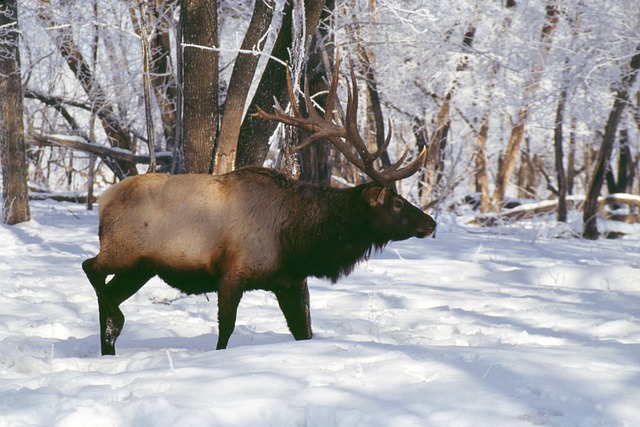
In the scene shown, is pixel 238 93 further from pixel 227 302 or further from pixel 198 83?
pixel 227 302

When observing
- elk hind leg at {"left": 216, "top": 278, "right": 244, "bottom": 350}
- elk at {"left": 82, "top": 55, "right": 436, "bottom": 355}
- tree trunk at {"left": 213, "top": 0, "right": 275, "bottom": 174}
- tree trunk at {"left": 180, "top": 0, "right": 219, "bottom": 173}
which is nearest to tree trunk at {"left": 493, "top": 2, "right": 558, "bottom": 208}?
tree trunk at {"left": 213, "top": 0, "right": 275, "bottom": 174}

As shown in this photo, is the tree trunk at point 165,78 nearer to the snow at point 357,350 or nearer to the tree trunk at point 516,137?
the snow at point 357,350

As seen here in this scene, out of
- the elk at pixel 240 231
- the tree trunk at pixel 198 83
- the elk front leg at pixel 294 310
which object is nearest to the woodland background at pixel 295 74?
the tree trunk at pixel 198 83

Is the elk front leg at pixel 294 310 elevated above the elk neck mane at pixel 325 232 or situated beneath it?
situated beneath

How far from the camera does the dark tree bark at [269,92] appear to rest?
639 cm

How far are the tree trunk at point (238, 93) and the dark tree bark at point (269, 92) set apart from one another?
0.11 metres

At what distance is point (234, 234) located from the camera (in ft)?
15.8

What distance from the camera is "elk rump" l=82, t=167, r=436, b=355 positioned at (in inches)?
189

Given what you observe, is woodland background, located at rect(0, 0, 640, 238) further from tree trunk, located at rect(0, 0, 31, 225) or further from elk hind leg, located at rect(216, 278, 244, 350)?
elk hind leg, located at rect(216, 278, 244, 350)

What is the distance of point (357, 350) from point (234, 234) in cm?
133

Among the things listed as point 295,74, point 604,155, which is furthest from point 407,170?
point 604,155

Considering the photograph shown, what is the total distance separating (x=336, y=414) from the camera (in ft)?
9.52

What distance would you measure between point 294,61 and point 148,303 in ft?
8.71

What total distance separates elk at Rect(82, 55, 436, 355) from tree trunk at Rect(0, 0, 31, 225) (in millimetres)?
8760
